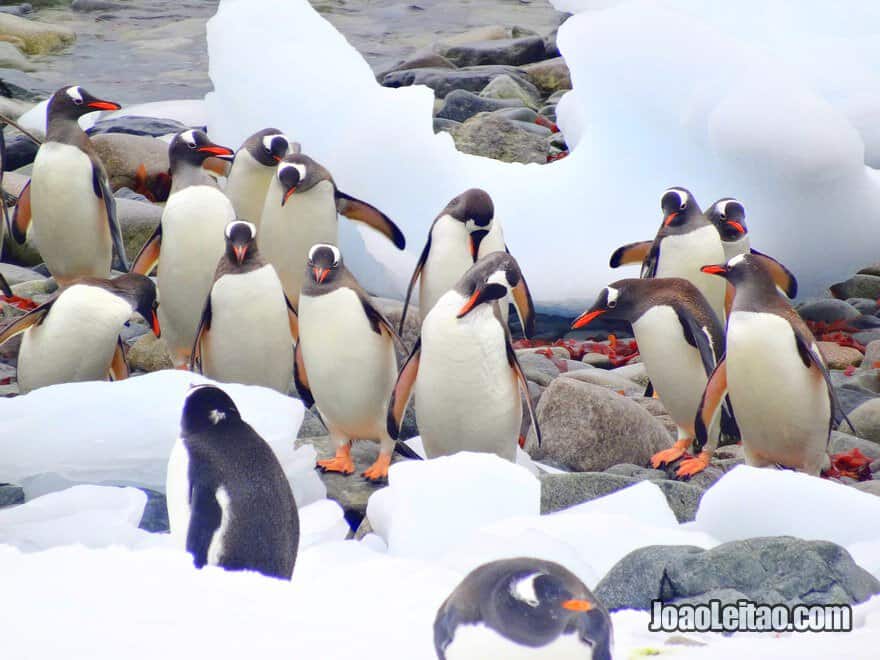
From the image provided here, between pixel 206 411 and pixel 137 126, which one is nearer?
pixel 206 411

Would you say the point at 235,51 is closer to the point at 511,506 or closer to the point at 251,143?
the point at 251,143

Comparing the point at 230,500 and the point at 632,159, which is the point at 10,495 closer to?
the point at 230,500

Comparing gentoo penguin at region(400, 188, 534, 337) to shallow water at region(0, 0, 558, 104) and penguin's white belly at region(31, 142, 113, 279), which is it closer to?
penguin's white belly at region(31, 142, 113, 279)

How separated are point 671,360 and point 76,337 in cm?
214

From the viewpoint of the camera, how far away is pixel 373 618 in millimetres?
2457

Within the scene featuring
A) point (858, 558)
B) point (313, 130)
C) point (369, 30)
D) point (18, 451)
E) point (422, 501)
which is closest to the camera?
point (858, 558)

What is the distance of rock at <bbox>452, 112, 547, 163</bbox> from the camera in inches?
377

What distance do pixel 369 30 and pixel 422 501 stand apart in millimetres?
16261

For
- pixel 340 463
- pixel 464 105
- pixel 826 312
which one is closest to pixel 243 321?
pixel 340 463

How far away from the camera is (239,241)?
4.56m

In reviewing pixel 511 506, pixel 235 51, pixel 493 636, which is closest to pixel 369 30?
pixel 235 51

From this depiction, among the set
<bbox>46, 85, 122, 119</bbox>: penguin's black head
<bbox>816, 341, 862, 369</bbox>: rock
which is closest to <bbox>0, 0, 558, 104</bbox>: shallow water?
<bbox>46, 85, 122, 119</bbox>: penguin's black head

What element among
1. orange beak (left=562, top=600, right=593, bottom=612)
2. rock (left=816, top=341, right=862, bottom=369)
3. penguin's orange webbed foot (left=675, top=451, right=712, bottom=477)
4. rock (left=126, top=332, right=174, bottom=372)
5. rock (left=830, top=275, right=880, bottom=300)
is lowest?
rock (left=830, top=275, right=880, bottom=300)

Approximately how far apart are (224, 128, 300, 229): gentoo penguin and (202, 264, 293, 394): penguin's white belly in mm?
1309
